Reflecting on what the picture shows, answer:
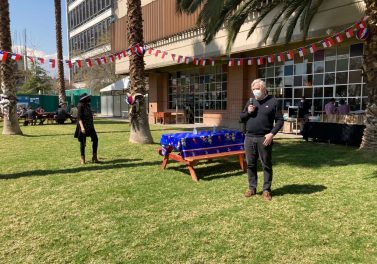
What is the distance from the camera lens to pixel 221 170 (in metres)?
7.66

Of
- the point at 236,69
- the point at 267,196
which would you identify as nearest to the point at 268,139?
the point at 267,196

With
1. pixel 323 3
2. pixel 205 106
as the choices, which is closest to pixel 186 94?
pixel 205 106

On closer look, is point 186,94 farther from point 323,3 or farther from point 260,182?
point 260,182

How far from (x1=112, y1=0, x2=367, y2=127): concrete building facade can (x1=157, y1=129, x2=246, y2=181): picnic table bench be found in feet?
25.3

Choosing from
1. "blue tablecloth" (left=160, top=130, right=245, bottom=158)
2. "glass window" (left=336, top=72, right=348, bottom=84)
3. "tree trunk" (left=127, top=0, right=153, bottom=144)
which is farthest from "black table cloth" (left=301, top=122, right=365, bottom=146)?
"tree trunk" (left=127, top=0, right=153, bottom=144)

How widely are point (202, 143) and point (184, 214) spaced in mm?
2331

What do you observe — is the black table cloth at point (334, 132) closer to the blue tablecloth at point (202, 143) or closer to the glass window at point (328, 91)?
the glass window at point (328, 91)

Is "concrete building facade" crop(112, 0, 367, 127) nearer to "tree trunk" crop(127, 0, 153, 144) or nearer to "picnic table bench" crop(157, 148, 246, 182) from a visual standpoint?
"tree trunk" crop(127, 0, 153, 144)

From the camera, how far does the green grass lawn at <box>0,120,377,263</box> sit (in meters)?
3.89

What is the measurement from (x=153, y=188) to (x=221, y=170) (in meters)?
1.88

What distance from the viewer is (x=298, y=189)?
19.7 ft

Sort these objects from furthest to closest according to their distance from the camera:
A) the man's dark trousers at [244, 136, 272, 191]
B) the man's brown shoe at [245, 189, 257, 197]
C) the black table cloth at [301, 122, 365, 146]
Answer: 1. the black table cloth at [301, 122, 365, 146]
2. the man's brown shoe at [245, 189, 257, 197]
3. the man's dark trousers at [244, 136, 272, 191]

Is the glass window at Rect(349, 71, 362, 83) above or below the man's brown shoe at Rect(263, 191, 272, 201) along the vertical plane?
above

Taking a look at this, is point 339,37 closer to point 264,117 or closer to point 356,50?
point 356,50
